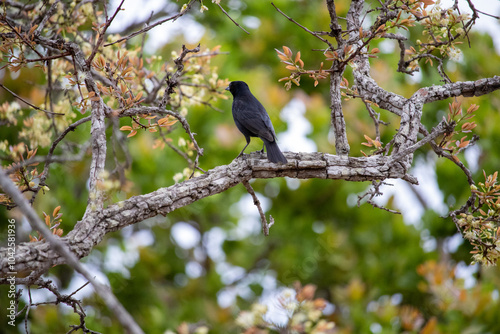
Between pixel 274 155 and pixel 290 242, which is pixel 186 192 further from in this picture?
pixel 290 242

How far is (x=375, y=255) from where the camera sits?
21.5 feet

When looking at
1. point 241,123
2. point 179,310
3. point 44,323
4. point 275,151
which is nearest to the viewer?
point 275,151

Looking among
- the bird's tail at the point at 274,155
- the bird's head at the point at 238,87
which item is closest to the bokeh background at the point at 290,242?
the bird's head at the point at 238,87

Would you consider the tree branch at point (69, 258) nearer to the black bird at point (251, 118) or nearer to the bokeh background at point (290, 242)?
the black bird at point (251, 118)

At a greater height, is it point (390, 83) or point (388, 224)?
point (390, 83)

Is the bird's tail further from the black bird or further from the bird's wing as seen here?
the bird's wing

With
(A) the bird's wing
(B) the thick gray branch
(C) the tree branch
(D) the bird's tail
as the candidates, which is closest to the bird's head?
(A) the bird's wing

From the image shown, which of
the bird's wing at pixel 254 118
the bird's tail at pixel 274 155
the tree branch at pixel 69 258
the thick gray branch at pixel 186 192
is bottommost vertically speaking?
the tree branch at pixel 69 258

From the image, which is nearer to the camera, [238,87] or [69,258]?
[69,258]

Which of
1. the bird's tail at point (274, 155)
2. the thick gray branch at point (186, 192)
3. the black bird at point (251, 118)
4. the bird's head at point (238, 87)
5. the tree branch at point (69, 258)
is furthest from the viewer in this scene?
the bird's head at point (238, 87)

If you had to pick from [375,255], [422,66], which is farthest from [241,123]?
[422,66]

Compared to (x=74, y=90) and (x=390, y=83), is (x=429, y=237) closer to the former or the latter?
(x=390, y=83)

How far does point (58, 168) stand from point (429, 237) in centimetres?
512

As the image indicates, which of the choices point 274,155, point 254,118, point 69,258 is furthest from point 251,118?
point 69,258
